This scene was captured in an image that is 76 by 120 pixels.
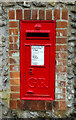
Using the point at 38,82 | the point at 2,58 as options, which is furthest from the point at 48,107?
Answer: the point at 2,58

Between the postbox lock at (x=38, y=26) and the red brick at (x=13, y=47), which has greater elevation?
the postbox lock at (x=38, y=26)

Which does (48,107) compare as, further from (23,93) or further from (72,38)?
(72,38)

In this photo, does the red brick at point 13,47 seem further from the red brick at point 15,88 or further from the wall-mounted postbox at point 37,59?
the red brick at point 15,88

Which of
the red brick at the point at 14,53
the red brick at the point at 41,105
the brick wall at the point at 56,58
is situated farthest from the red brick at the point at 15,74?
the red brick at the point at 41,105

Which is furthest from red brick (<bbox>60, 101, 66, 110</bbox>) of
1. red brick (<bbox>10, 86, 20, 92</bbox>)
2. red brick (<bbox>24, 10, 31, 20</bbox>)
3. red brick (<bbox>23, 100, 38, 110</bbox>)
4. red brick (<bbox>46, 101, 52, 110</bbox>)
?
red brick (<bbox>24, 10, 31, 20</bbox>)

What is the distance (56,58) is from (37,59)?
0.92 feet

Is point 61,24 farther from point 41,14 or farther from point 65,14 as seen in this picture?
point 41,14

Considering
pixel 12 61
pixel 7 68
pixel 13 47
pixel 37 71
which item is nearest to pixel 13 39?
pixel 13 47

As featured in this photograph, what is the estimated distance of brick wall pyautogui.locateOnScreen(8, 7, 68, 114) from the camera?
7.82 ft

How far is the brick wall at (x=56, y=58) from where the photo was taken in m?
2.38

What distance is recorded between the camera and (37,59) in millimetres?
2443

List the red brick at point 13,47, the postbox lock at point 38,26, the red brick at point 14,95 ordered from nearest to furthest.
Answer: the postbox lock at point 38,26
the red brick at point 13,47
the red brick at point 14,95

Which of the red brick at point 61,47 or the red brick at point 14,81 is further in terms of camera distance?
the red brick at point 14,81

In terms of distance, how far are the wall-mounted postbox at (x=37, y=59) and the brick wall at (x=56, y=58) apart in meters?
0.07
